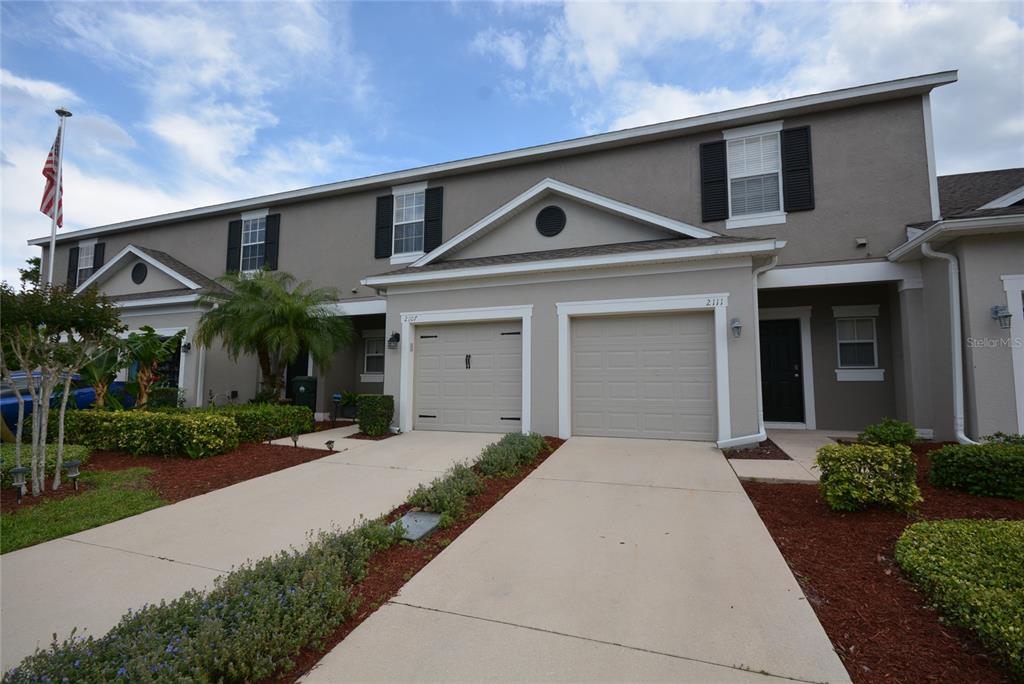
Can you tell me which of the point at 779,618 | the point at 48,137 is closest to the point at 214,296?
the point at 48,137

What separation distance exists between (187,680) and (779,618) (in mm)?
3067

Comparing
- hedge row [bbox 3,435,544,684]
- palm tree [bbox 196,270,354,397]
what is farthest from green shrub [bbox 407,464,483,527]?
palm tree [bbox 196,270,354,397]

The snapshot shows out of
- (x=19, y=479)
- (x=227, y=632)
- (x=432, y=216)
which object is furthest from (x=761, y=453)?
(x=19, y=479)

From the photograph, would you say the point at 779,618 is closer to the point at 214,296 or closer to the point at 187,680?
the point at 187,680

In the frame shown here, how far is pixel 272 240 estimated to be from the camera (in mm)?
13633

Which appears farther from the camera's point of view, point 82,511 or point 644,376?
point 644,376

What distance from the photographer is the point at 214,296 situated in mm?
11031

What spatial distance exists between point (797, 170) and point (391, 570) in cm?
1017

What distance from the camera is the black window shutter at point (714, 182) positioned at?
31.9 ft

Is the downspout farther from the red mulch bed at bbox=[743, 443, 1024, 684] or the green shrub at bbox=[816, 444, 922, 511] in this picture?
the green shrub at bbox=[816, 444, 922, 511]

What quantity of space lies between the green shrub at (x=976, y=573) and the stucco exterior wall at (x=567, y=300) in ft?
11.4

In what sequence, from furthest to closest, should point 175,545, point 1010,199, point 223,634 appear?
point 1010,199 < point 175,545 < point 223,634

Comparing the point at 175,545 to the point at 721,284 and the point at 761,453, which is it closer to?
the point at 761,453

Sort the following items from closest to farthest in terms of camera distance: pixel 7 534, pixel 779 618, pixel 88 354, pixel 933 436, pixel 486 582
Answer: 1. pixel 779 618
2. pixel 486 582
3. pixel 7 534
4. pixel 88 354
5. pixel 933 436
